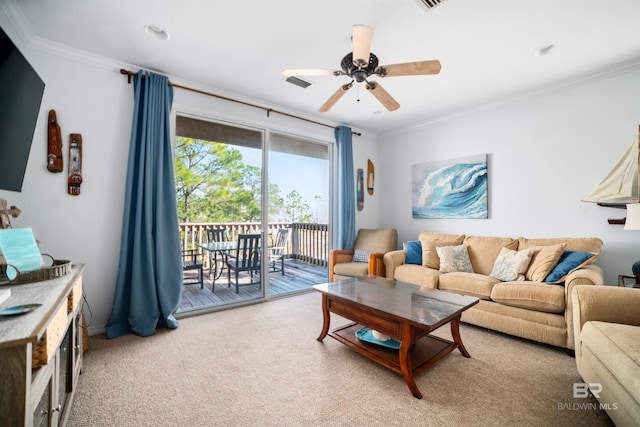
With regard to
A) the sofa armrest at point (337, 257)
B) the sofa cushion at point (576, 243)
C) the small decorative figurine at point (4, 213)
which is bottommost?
the sofa armrest at point (337, 257)

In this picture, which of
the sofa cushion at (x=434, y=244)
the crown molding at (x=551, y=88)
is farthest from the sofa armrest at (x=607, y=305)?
the crown molding at (x=551, y=88)

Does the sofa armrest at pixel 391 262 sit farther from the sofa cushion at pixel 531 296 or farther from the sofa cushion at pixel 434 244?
the sofa cushion at pixel 531 296

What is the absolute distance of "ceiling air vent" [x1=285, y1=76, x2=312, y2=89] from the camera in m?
2.92

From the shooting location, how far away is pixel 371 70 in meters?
2.12

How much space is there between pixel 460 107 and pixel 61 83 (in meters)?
4.35

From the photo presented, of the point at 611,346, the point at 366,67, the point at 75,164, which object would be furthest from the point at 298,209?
the point at 611,346

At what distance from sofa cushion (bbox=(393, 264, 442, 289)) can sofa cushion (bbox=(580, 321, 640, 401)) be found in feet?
4.44

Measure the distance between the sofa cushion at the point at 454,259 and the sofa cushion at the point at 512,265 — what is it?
299 mm

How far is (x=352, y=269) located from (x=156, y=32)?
3.18 m

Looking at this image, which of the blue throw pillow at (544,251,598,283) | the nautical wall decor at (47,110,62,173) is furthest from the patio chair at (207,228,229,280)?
the blue throw pillow at (544,251,598,283)

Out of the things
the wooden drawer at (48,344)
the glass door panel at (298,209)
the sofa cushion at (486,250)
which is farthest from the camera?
the glass door panel at (298,209)

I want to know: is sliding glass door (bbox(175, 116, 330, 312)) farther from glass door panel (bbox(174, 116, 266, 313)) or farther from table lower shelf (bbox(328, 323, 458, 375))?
table lower shelf (bbox(328, 323, 458, 375))

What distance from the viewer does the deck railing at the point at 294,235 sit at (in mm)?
3848

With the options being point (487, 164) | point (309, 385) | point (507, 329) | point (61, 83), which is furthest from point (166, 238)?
point (487, 164)
